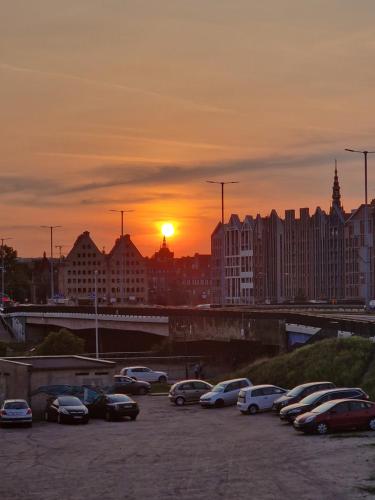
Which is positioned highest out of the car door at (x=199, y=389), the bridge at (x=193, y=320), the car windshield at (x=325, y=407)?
the bridge at (x=193, y=320)

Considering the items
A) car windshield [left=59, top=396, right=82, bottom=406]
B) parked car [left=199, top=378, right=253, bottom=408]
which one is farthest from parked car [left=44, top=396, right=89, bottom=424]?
parked car [left=199, top=378, right=253, bottom=408]

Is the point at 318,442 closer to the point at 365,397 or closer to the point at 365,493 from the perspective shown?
the point at 365,397

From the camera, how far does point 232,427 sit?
4631 cm

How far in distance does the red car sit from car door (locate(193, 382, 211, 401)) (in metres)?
19.2

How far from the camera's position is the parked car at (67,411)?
49.3 meters

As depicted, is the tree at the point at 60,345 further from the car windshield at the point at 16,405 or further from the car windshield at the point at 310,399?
the car windshield at the point at 310,399

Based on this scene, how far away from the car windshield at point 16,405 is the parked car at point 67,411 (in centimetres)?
157

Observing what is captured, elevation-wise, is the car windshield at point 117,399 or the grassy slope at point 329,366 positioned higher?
the grassy slope at point 329,366

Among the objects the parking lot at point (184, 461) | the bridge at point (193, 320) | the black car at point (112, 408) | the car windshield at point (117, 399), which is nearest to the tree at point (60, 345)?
the bridge at point (193, 320)

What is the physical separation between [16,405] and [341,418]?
16598 mm

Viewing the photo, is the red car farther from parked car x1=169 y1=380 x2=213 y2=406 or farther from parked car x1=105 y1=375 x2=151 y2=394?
parked car x1=105 y1=375 x2=151 y2=394

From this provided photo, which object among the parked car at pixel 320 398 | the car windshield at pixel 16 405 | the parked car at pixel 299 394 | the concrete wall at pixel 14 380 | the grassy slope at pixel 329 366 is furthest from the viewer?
the concrete wall at pixel 14 380

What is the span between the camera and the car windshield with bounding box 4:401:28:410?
4925 cm

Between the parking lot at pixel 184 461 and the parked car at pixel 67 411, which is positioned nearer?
the parking lot at pixel 184 461
